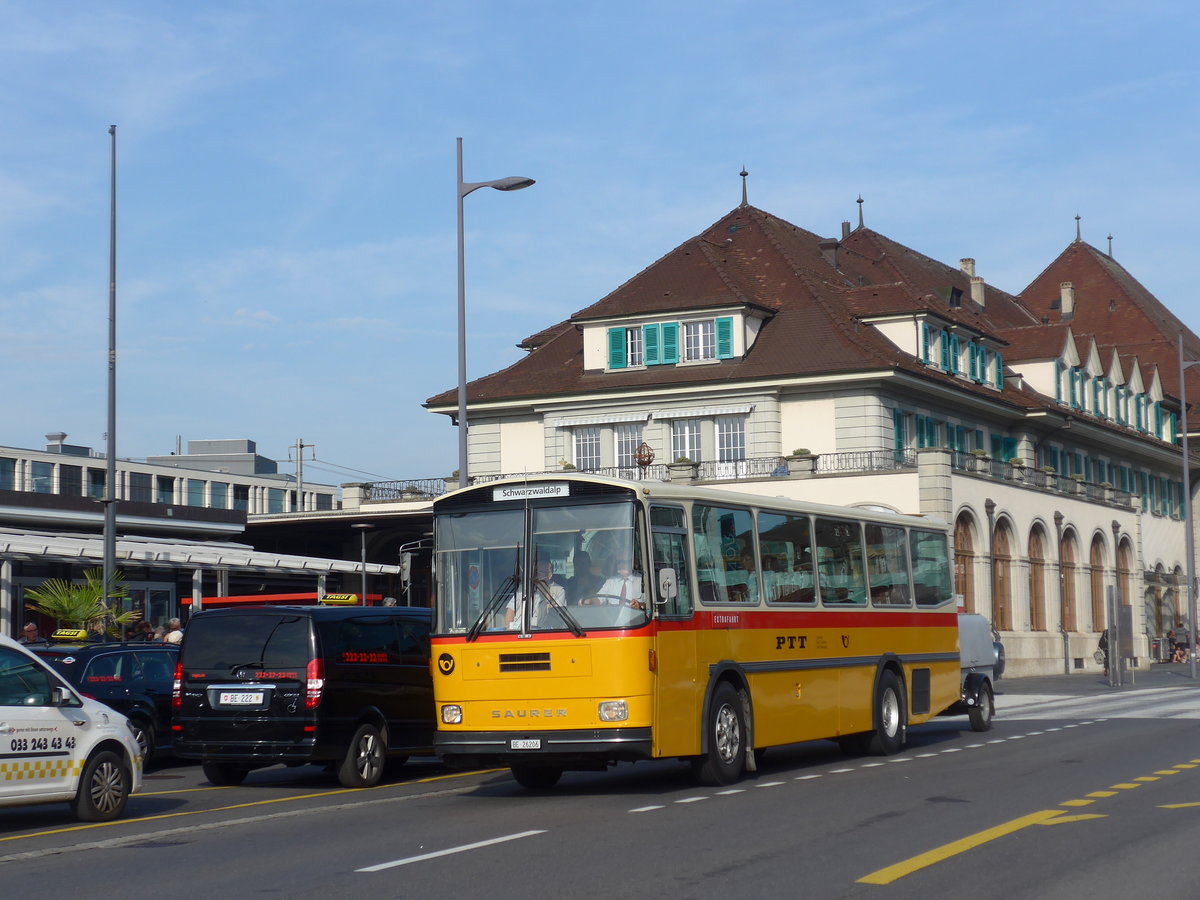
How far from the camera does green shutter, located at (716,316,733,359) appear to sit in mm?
54250

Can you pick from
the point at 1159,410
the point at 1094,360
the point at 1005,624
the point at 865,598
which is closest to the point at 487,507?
the point at 865,598

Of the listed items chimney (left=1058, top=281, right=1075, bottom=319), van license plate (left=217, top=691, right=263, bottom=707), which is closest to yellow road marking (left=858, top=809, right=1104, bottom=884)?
van license plate (left=217, top=691, right=263, bottom=707)

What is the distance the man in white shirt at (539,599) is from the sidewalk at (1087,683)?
25.0m

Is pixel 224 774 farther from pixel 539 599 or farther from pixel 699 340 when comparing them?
pixel 699 340

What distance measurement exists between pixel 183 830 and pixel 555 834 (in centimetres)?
310

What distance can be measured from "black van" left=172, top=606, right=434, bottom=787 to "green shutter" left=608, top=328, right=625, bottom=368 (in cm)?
3767

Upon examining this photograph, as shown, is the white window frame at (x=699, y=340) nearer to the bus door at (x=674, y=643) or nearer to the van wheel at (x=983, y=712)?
the van wheel at (x=983, y=712)

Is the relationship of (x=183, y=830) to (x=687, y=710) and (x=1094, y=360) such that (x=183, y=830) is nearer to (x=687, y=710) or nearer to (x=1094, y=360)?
(x=687, y=710)

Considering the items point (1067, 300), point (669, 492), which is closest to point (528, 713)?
point (669, 492)

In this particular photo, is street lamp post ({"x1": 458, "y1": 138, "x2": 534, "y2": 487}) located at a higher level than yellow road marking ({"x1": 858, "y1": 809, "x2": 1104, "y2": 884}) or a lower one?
higher

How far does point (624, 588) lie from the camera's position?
51.0 feet

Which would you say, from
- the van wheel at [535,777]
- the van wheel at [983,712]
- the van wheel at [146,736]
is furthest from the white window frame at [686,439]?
the van wheel at [535,777]

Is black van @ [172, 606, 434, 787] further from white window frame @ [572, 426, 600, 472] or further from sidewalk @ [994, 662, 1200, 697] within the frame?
white window frame @ [572, 426, 600, 472]

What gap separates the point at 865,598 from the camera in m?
20.6
